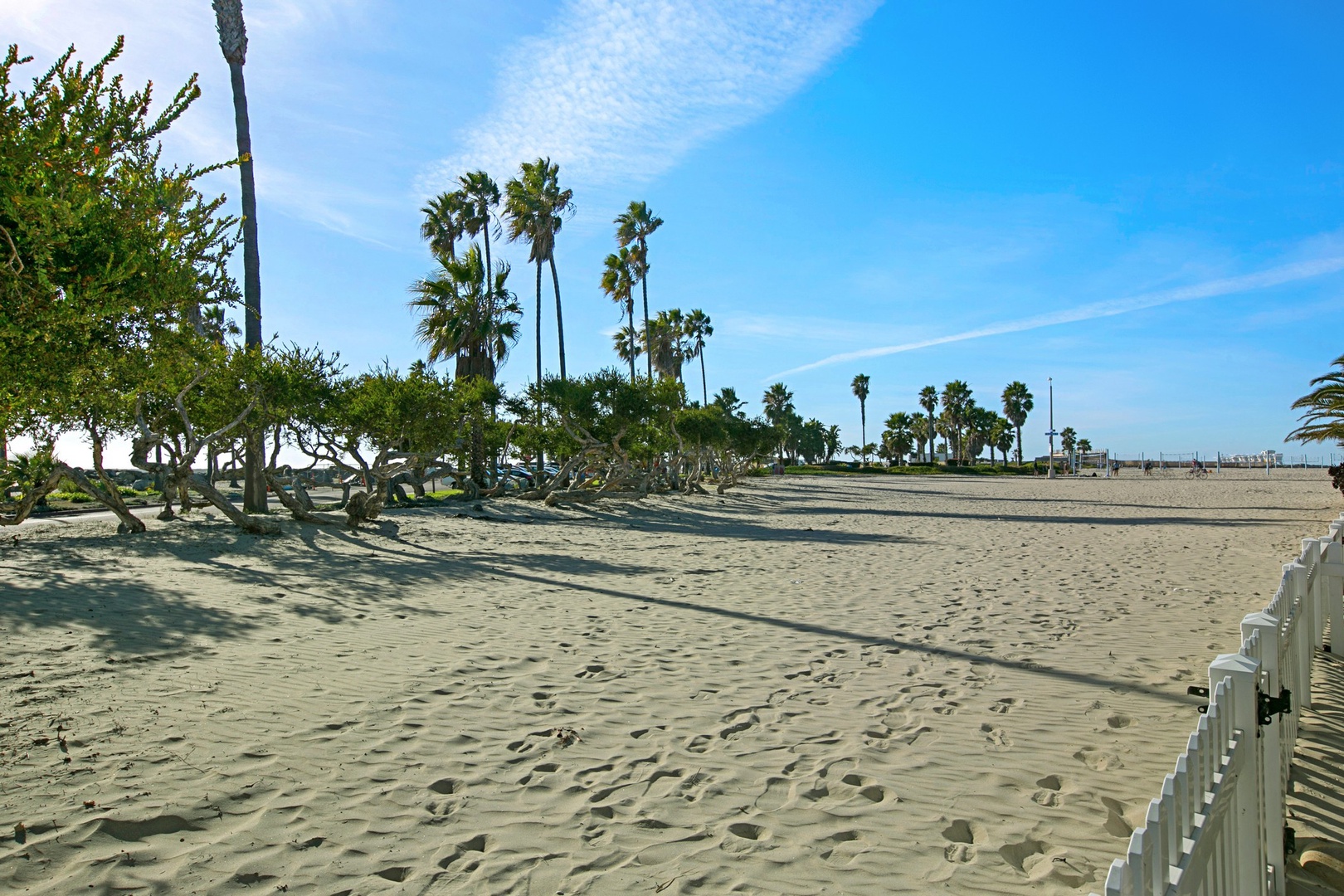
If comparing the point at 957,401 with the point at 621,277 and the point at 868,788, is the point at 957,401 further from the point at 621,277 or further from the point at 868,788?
the point at 868,788

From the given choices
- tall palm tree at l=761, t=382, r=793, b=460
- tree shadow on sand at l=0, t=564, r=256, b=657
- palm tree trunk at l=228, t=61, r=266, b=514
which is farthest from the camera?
tall palm tree at l=761, t=382, r=793, b=460

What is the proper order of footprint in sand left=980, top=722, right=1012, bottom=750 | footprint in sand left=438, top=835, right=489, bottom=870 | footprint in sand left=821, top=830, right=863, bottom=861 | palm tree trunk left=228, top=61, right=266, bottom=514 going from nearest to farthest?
footprint in sand left=438, top=835, right=489, bottom=870, footprint in sand left=821, top=830, right=863, bottom=861, footprint in sand left=980, top=722, right=1012, bottom=750, palm tree trunk left=228, top=61, right=266, bottom=514

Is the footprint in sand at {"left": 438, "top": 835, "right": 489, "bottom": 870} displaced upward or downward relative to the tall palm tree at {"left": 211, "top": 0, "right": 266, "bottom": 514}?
downward

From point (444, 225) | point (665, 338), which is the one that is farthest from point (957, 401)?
point (444, 225)

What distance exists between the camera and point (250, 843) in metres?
3.44

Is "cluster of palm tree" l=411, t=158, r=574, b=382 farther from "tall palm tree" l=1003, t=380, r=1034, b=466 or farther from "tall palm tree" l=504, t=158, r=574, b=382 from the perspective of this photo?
"tall palm tree" l=1003, t=380, r=1034, b=466

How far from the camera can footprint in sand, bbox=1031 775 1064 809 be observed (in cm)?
395

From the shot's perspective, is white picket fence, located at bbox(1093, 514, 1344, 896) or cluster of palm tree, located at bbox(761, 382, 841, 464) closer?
white picket fence, located at bbox(1093, 514, 1344, 896)

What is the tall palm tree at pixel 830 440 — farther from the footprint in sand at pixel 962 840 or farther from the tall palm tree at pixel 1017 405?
the footprint in sand at pixel 962 840

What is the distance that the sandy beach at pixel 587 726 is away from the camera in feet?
11.1

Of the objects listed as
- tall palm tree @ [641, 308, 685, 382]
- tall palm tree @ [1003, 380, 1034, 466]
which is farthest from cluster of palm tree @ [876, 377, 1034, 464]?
tall palm tree @ [641, 308, 685, 382]

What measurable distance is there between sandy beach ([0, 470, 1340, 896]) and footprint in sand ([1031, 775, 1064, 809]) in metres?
0.02

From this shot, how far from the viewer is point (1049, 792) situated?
4.07 meters

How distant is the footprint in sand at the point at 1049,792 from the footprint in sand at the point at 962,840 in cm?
49
